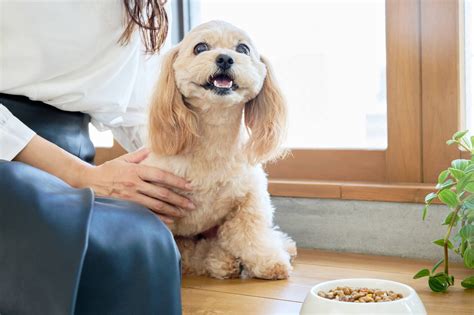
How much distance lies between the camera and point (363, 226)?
1.59 m

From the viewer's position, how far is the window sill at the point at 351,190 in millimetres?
1495

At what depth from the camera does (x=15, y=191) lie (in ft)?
2.72

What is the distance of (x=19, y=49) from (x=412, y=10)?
38.9 inches

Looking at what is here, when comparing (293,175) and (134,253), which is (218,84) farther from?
(293,175)

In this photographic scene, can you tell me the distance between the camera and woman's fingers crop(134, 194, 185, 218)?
1.29 m

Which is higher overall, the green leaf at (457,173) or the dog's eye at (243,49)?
the dog's eye at (243,49)

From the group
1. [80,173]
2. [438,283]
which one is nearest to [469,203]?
[438,283]

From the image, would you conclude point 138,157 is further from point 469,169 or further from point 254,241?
point 469,169

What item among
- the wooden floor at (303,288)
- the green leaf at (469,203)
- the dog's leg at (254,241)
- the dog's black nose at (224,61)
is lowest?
the wooden floor at (303,288)

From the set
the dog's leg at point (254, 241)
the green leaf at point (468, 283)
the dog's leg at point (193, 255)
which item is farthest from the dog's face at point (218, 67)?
the green leaf at point (468, 283)

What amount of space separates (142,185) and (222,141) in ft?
0.66

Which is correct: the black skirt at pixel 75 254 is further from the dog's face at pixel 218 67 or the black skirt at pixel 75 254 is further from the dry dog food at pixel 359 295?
the dog's face at pixel 218 67

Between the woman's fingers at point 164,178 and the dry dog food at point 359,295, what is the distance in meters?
0.47

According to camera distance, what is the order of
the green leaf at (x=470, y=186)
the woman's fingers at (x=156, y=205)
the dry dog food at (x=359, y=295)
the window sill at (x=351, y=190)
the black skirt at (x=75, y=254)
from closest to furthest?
1. the black skirt at (x=75, y=254)
2. the dry dog food at (x=359, y=295)
3. the green leaf at (x=470, y=186)
4. the woman's fingers at (x=156, y=205)
5. the window sill at (x=351, y=190)
